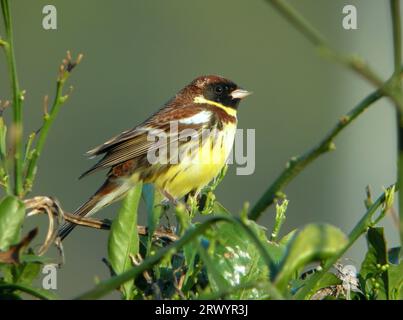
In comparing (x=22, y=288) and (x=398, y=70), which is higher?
(x=398, y=70)

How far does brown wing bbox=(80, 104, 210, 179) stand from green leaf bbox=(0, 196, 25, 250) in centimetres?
234

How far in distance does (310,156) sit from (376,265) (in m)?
0.27

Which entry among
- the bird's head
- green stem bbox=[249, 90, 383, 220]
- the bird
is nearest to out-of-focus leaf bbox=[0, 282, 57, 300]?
green stem bbox=[249, 90, 383, 220]

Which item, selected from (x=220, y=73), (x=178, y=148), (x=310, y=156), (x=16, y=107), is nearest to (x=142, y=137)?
(x=178, y=148)

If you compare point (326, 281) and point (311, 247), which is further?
point (326, 281)

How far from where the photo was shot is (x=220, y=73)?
27.8 feet

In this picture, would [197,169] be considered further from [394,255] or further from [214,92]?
[394,255]

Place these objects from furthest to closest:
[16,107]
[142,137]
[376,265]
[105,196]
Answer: [142,137] < [105,196] < [376,265] < [16,107]

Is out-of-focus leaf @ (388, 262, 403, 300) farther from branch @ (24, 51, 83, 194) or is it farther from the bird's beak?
the bird's beak

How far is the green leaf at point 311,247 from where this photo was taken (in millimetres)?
712

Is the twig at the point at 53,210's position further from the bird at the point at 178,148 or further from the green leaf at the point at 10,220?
the bird at the point at 178,148

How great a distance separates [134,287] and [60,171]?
620 centimetres

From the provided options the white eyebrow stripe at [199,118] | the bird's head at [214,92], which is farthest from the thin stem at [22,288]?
the bird's head at [214,92]

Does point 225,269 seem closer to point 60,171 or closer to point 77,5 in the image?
point 60,171
